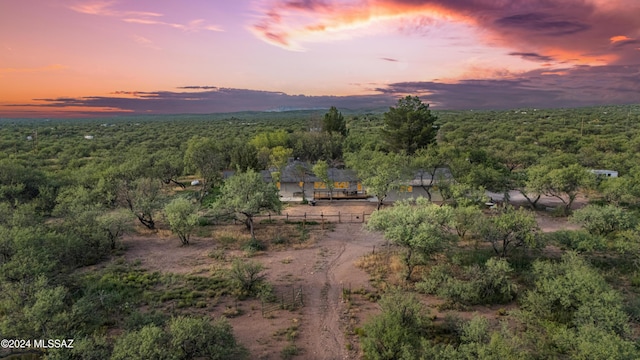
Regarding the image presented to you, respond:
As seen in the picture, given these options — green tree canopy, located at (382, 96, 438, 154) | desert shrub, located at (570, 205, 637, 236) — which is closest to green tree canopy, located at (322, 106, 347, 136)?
green tree canopy, located at (382, 96, 438, 154)

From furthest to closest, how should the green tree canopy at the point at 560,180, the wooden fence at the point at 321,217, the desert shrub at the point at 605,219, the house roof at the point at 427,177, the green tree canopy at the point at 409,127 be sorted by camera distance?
1. the green tree canopy at the point at 409,127
2. the house roof at the point at 427,177
3. the wooden fence at the point at 321,217
4. the green tree canopy at the point at 560,180
5. the desert shrub at the point at 605,219

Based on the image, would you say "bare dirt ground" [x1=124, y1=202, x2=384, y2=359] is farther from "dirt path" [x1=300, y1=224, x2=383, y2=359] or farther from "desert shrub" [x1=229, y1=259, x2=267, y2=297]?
"desert shrub" [x1=229, y1=259, x2=267, y2=297]

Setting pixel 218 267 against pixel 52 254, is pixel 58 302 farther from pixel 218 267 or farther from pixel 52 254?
pixel 218 267

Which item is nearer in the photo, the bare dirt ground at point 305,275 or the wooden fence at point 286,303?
the bare dirt ground at point 305,275

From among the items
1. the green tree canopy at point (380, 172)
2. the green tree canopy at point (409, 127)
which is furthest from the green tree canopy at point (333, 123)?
the green tree canopy at point (380, 172)

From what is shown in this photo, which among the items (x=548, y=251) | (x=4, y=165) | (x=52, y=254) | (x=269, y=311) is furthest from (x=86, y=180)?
(x=548, y=251)

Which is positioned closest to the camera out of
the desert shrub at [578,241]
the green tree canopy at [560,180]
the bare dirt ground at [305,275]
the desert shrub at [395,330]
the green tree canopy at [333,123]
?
the desert shrub at [395,330]

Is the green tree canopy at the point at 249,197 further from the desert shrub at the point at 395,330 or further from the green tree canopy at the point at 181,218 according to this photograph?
the desert shrub at the point at 395,330

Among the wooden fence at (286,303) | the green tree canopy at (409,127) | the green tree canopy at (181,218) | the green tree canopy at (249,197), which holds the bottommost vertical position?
the wooden fence at (286,303)
